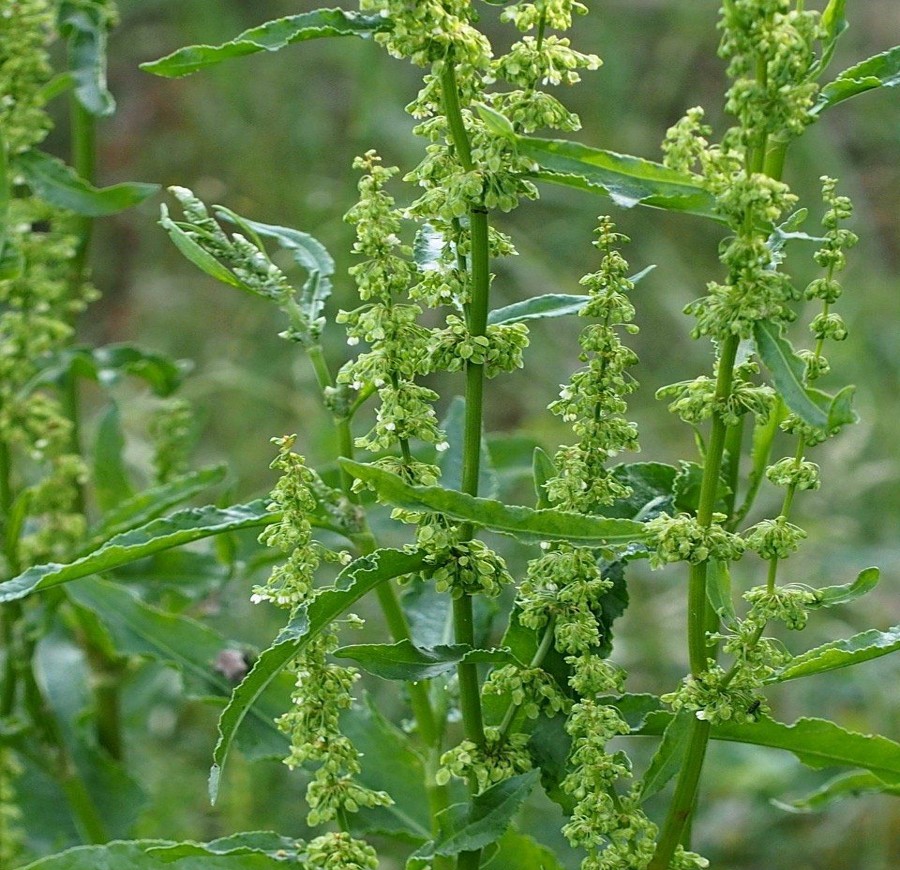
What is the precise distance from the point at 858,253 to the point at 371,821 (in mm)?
3203

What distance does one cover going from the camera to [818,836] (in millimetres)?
2723

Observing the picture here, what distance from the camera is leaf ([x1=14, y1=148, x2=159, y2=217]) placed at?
1.59 m

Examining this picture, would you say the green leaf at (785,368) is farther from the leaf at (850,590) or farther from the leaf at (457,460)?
the leaf at (457,460)

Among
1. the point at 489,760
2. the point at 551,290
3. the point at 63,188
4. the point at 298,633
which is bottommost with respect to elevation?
the point at 489,760

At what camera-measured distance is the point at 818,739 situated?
1.09 metres

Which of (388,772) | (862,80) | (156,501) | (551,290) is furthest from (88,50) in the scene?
(551,290)

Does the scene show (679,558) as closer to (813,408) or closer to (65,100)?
(813,408)

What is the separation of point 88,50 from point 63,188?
7.6 inches

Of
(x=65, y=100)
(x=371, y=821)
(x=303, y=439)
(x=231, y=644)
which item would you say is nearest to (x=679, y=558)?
(x=371, y=821)

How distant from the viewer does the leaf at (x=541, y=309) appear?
3.57 feet

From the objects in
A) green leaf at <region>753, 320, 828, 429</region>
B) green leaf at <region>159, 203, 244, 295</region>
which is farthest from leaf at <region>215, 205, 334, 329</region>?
green leaf at <region>753, 320, 828, 429</region>

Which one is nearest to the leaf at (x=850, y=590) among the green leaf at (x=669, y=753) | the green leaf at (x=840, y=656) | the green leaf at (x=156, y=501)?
the green leaf at (x=840, y=656)

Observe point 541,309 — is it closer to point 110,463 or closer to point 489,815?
point 489,815

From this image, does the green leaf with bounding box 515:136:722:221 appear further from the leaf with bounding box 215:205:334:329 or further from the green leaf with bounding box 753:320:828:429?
the leaf with bounding box 215:205:334:329
